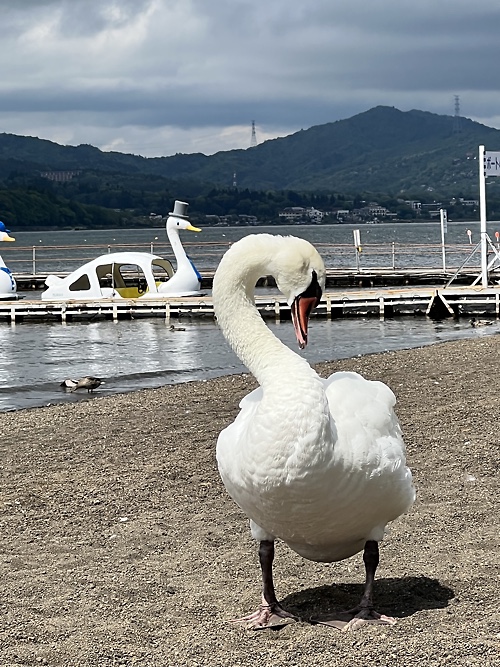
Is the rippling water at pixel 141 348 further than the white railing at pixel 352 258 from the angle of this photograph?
No

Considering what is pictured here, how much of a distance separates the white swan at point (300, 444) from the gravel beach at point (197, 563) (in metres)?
0.34

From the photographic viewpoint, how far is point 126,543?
6.67 m

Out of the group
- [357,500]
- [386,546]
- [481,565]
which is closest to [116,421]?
[386,546]

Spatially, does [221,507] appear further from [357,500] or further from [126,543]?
[357,500]

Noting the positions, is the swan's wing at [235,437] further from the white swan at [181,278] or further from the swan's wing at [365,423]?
the white swan at [181,278]

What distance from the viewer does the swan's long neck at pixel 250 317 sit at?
4555 mm

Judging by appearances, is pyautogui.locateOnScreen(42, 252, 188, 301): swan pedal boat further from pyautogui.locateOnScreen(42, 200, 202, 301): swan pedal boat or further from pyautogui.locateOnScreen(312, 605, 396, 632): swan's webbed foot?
→ pyautogui.locateOnScreen(312, 605, 396, 632): swan's webbed foot

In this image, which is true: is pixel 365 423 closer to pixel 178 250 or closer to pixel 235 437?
pixel 235 437

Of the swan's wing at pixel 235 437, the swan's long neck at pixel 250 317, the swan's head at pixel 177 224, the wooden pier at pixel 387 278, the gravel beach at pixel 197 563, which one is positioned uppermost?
the swan's head at pixel 177 224

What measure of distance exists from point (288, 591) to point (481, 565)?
108 centimetres

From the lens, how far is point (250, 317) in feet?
15.8

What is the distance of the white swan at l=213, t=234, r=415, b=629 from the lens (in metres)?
4.35

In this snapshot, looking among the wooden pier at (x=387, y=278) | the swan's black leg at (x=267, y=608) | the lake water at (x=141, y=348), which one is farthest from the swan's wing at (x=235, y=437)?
the wooden pier at (x=387, y=278)

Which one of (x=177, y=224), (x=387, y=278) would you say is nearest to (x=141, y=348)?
(x=177, y=224)
